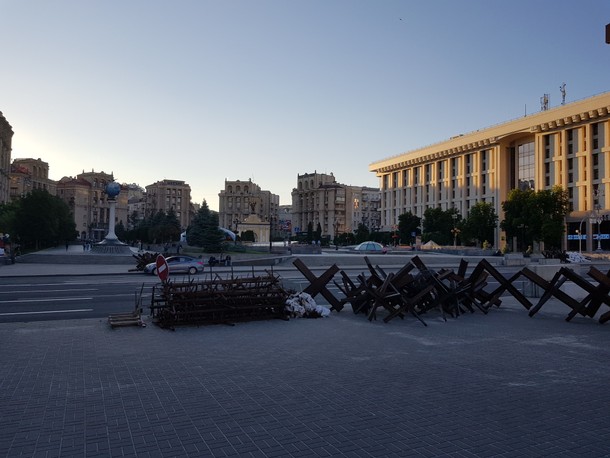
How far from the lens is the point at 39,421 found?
18.4 feet

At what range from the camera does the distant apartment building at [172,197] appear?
613ft

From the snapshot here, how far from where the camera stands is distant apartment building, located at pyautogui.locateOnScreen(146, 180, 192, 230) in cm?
18675

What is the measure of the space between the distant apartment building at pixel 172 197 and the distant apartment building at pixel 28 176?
1605 inches

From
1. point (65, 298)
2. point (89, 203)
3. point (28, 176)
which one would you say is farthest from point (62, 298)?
point (89, 203)

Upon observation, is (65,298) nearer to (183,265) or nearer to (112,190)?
(183,265)

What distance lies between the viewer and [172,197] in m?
188

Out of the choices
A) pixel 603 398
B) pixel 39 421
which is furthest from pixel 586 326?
pixel 39 421

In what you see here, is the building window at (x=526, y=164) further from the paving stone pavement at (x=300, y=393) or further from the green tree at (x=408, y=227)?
the paving stone pavement at (x=300, y=393)

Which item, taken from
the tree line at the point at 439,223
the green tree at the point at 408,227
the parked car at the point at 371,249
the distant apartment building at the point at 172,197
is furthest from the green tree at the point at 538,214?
the distant apartment building at the point at 172,197

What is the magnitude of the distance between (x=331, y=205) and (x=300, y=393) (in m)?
163

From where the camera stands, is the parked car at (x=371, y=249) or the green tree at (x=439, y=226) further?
the green tree at (x=439, y=226)

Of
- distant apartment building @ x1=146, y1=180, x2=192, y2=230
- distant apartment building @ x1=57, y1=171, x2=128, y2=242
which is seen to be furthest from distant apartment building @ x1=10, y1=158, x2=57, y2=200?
distant apartment building @ x1=146, y1=180, x2=192, y2=230

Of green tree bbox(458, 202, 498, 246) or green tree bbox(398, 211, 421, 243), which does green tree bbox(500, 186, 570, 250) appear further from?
green tree bbox(398, 211, 421, 243)

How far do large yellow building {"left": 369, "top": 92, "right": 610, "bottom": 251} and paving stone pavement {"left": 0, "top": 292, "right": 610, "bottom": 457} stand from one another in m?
58.7
